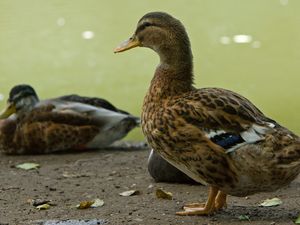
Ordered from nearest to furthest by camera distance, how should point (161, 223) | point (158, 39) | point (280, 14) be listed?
point (161, 223) → point (158, 39) → point (280, 14)

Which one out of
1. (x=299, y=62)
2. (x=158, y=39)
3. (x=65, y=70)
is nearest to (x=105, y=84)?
(x=65, y=70)

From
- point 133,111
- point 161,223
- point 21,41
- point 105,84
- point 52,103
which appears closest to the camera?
point 161,223

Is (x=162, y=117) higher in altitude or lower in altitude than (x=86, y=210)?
higher

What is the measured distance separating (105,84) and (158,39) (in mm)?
6546

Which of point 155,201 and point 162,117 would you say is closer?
point 162,117

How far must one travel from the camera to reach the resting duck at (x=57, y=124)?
832cm

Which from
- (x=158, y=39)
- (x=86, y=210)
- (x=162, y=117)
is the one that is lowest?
(x=86, y=210)

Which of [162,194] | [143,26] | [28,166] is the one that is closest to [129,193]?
[162,194]

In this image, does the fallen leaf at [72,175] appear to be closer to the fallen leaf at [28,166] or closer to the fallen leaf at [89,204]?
the fallen leaf at [28,166]

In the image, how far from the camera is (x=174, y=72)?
18.0ft

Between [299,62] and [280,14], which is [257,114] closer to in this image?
[299,62]

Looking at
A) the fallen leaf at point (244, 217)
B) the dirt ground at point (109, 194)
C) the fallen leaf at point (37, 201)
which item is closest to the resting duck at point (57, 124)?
the dirt ground at point (109, 194)

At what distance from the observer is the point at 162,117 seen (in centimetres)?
517

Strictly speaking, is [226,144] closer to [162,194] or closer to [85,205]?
[162,194]
